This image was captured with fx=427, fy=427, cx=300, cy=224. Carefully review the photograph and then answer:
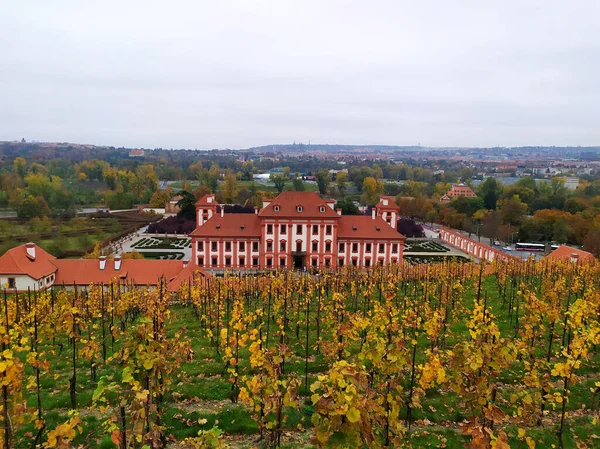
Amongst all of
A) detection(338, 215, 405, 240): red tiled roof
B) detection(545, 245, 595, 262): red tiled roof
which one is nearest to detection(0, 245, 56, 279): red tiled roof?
detection(338, 215, 405, 240): red tiled roof

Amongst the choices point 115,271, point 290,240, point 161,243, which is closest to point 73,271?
point 115,271

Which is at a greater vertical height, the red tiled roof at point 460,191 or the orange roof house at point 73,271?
the red tiled roof at point 460,191

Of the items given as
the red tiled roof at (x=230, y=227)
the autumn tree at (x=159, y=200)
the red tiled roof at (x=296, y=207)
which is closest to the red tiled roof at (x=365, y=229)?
the red tiled roof at (x=296, y=207)

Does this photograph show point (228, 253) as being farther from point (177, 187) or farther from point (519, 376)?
point (177, 187)

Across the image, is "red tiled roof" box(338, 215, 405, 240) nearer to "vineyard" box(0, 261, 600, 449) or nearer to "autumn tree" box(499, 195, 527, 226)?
"vineyard" box(0, 261, 600, 449)

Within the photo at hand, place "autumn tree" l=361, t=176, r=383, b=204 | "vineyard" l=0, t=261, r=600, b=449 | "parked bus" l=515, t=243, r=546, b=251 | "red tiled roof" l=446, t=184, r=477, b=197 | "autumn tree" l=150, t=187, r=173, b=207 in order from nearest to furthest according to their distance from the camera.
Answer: "vineyard" l=0, t=261, r=600, b=449
"parked bus" l=515, t=243, r=546, b=251
"autumn tree" l=150, t=187, r=173, b=207
"autumn tree" l=361, t=176, r=383, b=204
"red tiled roof" l=446, t=184, r=477, b=197

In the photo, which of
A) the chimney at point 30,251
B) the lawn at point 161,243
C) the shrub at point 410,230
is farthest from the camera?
the shrub at point 410,230

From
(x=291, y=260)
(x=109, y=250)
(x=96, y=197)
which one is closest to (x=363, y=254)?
(x=291, y=260)

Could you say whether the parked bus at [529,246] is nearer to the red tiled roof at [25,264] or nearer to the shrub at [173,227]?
the shrub at [173,227]
